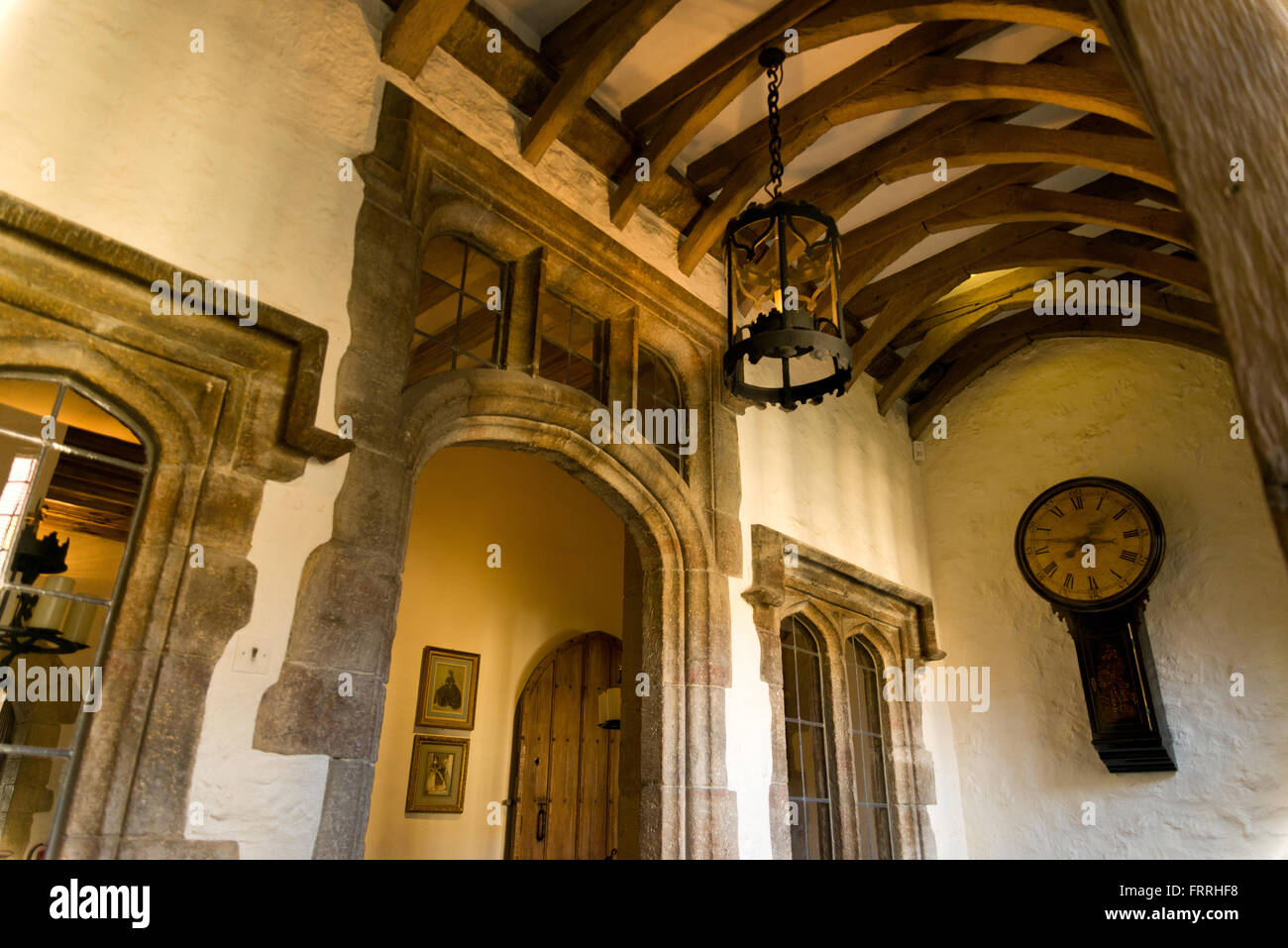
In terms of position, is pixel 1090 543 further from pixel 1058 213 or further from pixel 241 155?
pixel 241 155

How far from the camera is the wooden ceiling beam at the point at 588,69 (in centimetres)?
333

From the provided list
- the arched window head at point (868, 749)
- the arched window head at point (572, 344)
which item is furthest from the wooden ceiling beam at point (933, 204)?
the arched window head at point (868, 749)

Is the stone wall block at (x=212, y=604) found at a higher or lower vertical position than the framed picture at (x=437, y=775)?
higher

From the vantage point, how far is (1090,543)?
5.38m

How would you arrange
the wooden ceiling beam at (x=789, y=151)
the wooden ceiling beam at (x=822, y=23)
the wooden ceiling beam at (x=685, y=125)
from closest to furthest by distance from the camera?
1. the wooden ceiling beam at (x=822, y=23)
2. the wooden ceiling beam at (x=685, y=125)
3. the wooden ceiling beam at (x=789, y=151)

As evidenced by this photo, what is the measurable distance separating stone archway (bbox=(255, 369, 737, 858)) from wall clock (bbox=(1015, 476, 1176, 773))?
2481mm

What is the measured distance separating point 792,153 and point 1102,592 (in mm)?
3230

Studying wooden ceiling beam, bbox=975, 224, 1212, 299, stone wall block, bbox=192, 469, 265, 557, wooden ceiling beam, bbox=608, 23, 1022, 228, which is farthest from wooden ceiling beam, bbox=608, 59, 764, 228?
stone wall block, bbox=192, 469, 265, 557

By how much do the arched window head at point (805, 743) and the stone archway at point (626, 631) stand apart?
2.60 feet

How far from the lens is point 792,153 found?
4090mm

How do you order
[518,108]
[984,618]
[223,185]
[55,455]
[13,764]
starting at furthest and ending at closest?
[984,618], [518,108], [223,185], [55,455], [13,764]

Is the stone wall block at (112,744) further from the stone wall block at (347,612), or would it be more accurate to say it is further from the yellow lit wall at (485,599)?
the yellow lit wall at (485,599)
